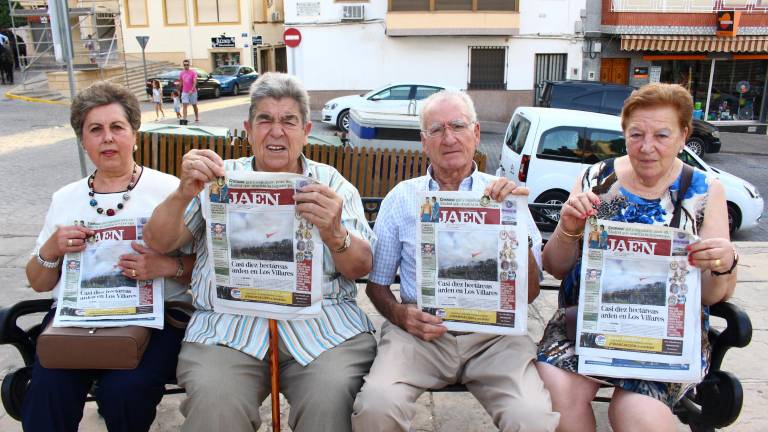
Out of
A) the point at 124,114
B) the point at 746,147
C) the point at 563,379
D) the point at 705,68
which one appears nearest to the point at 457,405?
Answer: the point at 563,379

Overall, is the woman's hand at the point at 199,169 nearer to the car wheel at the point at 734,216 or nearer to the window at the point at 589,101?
the car wheel at the point at 734,216

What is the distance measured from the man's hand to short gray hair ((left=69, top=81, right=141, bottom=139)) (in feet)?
5.00

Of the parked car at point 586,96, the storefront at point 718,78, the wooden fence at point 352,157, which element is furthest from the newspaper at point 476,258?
the storefront at point 718,78

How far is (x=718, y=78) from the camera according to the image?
817 inches

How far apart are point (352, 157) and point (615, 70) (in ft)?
52.6

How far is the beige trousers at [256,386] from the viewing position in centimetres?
241

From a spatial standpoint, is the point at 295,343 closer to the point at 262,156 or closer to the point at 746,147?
the point at 262,156

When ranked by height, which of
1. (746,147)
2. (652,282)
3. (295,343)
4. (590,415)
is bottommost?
(746,147)

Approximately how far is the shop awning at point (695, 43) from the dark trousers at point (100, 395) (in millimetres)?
20241

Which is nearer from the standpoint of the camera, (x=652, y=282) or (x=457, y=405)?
(x=652, y=282)

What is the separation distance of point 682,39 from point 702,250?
2008 centimetres

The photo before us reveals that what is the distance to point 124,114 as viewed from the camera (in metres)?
2.83

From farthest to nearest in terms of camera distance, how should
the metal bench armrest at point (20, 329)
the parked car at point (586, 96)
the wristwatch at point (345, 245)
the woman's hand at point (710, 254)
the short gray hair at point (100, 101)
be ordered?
the parked car at point (586, 96), the short gray hair at point (100, 101), the metal bench armrest at point (20, 329), the wristwatch at point (345, 245), the woman's hand at point (710, 254)

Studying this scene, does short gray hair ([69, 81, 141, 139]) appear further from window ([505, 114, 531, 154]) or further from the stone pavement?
window ([505, 114, 531, 154])
